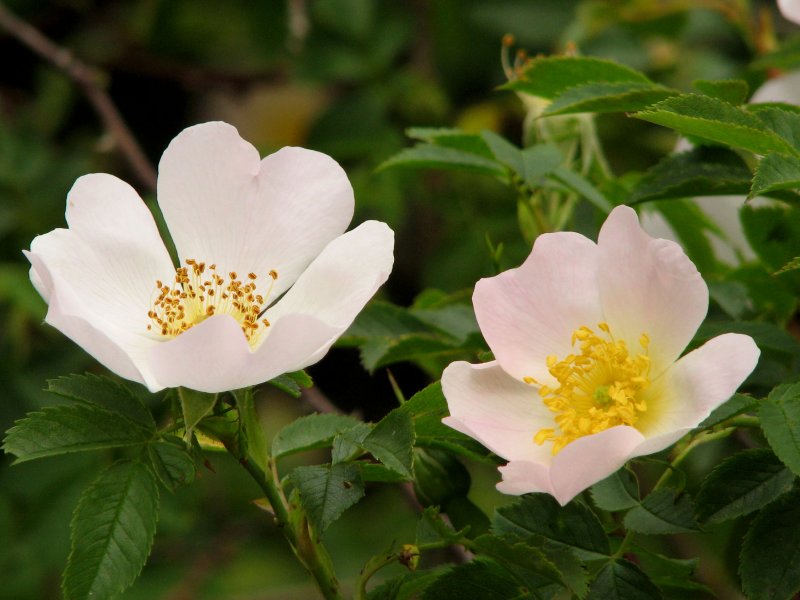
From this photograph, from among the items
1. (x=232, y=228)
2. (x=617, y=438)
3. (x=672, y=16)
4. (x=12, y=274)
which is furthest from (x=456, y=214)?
(x=617, y=438)

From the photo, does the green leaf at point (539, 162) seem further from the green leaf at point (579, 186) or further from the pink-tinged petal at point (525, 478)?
the pink-tinged petal at point (525, 478)

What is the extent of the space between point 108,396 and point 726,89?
583 millimetres

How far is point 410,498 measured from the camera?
3.88 feet

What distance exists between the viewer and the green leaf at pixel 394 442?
0.73 metres

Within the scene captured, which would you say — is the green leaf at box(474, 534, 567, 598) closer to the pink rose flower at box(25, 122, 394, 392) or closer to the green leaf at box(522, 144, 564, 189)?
the pink rose flower at box(25, 122, 394, 392)

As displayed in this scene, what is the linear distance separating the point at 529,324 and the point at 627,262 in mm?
92

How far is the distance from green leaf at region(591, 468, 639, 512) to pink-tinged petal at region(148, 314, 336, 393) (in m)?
0.23

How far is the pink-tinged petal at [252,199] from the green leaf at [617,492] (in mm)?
302

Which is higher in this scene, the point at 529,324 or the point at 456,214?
the point at 529,324

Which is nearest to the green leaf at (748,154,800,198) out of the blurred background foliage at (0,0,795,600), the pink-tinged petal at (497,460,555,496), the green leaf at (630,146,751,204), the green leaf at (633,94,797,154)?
the green leaf at (633,94,797,154)

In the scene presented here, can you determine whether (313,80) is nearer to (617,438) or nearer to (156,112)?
(156,112)

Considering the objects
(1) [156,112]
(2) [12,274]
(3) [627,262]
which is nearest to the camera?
(3) [627,262]

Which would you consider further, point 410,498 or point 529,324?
point 410,498

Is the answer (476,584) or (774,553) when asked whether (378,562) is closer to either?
(476,584)
